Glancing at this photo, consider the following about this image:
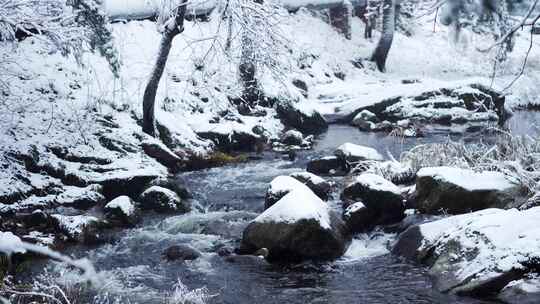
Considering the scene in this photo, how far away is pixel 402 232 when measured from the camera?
8.19 metres

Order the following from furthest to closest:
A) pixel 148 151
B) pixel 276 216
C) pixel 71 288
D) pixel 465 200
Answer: pixel 148 151 → pixel 465 200 → pixel 276 216 → pixel 71 288

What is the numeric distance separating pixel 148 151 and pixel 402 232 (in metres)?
5.95

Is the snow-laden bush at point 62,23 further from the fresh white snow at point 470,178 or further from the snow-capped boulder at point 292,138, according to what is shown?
the fresh white snow at point 470,178

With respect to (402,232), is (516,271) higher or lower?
higher

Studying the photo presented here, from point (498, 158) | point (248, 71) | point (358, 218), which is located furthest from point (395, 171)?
point (248, 71)

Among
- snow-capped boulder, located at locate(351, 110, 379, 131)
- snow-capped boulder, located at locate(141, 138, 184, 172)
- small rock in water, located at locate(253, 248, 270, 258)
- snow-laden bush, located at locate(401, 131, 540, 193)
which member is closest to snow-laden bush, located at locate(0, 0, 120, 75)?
snow-capped boulder, located at locate(141, 138, 184, 172)

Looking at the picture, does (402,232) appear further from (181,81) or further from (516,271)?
(181,81)

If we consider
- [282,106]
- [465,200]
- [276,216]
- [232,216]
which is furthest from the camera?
[282,106]

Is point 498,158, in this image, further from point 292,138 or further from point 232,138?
point 232,138

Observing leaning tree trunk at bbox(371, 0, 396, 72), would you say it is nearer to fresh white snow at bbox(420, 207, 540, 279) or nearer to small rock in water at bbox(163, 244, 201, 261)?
fresh white snow at bbox(420, 207, 540, 279)

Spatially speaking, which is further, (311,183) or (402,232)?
(311,183)

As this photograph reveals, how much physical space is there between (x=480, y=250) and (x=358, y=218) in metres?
2.47

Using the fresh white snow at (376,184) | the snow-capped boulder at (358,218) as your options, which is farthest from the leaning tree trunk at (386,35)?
the snow-capped boulder at (358,218)

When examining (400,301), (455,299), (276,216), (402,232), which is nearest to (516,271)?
(455,299)
